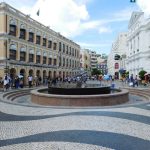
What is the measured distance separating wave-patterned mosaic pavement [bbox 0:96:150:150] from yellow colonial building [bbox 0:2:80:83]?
25.1 meters

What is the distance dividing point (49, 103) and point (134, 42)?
52540 millimetres

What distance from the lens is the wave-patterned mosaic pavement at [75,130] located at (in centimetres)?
810

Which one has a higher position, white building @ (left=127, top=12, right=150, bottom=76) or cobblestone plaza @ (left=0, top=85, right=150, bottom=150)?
white building @ (left=127, top=12, right=150, bottom=76)

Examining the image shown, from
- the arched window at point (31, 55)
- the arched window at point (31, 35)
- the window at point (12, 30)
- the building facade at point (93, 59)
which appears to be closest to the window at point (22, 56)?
the arched window at point (31, 55)

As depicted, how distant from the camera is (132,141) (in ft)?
28.0

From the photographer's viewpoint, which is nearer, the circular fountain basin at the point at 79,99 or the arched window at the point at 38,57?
the circular fountain basin at the point at 79,99

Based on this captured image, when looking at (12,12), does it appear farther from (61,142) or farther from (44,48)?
(61,142)

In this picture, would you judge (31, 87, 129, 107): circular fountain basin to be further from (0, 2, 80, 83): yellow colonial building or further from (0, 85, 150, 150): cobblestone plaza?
(0, 2, 80, 83): yellow colonial building

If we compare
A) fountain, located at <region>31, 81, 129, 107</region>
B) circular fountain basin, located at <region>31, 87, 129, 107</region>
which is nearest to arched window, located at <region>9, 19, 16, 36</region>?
fountain, located at <region>31, 81, 129, 107</region>

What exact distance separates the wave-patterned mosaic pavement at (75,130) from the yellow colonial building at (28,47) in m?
25.1

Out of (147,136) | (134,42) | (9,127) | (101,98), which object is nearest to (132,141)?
(147,136)

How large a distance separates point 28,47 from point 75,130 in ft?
122

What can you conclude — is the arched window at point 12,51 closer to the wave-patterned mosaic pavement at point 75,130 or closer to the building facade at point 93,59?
the wave-patterned mosaic pavement at point 75,130

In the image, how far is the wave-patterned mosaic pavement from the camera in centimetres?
810
